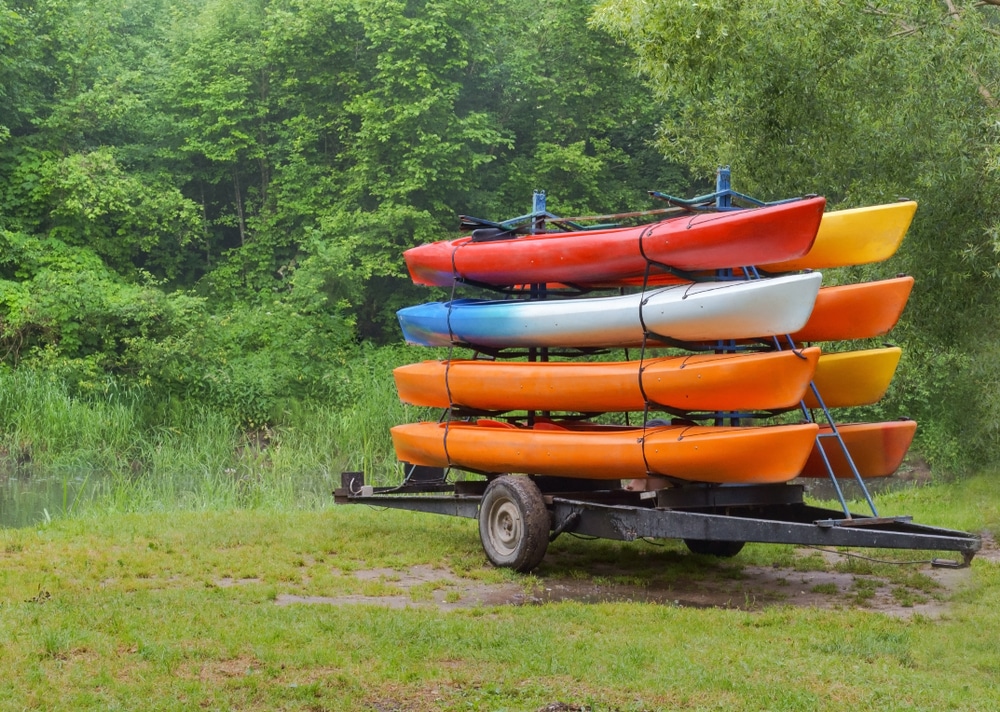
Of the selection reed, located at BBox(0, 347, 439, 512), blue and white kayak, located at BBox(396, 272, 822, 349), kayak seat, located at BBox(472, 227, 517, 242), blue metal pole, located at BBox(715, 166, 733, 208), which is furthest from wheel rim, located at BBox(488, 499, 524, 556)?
reed, located at BBox(0, 347, 439, 512)

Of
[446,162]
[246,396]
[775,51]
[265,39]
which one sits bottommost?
[246,396]

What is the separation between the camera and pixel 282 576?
8.19m

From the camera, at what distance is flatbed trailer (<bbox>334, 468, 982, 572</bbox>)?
276 inches

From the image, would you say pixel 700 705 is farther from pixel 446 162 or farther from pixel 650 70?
pixel 446 162

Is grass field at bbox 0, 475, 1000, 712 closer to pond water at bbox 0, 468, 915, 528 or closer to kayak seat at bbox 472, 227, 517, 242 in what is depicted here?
kayak seat at bbox 472, 227, 517, 242

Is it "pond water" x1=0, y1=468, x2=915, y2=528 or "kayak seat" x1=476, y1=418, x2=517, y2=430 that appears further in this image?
"pond water" x1=0, y1=468, x2=915, y2=528

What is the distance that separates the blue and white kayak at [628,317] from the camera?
7.38m

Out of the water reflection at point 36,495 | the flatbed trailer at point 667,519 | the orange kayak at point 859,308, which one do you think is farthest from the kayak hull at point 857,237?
the water reflection at point 36,495

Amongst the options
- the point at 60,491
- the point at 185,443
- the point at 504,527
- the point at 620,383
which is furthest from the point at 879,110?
the point at 185,443

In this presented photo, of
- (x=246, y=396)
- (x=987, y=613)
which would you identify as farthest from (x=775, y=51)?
(x=246, y=396)

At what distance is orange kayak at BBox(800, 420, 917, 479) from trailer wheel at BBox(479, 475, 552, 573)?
1.97 metres

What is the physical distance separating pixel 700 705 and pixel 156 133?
27.4m

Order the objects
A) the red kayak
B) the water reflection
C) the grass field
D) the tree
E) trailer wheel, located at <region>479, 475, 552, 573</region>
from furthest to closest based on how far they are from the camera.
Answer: the water reflection, the tree, trailer wheel, located at <region>479, 475, 552, 573</region>, the red kayak, the grass field

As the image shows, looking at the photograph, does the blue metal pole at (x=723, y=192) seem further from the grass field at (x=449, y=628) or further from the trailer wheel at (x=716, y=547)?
the grass field at (x=449, y=628)
